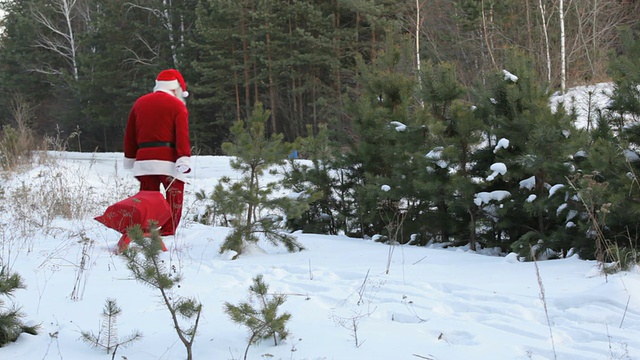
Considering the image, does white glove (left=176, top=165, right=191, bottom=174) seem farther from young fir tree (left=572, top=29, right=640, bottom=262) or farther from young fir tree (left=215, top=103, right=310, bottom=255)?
young fir tree (left=572, top=29, right=640, bottom=262)

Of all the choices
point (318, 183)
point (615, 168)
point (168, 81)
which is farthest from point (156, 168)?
point (615, 168)

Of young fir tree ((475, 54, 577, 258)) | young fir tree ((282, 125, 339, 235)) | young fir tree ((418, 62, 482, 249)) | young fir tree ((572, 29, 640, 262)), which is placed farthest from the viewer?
young fir tree ((282, 125, 339, 235))

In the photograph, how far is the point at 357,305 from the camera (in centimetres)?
394

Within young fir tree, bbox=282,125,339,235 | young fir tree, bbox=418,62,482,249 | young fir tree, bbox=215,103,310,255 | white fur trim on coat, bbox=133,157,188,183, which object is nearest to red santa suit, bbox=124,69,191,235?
white fur trim on coat, bbox=133,157,188,183

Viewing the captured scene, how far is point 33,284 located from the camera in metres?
4.39

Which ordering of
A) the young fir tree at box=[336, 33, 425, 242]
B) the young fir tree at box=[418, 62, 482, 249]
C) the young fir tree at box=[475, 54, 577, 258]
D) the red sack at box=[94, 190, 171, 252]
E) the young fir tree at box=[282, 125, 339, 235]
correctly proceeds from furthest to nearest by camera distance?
1. the young fir tree at box=[282, 125, 339, 235]
2. the young fir tree at box=[336, 33, 425, 242]
3. the young fir tree at box=[418, 62, 482, 249]
4. the young fir tree at box=[475, 54, 577, 258]
5. the red sack at box=[94, 190, 171, 252]

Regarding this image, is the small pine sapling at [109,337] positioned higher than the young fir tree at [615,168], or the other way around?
the young fir tree at [615,168]

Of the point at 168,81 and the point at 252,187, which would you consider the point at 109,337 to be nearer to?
the point at 252,187

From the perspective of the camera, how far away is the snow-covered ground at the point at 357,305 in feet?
10.4

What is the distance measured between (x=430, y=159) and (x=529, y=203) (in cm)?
108

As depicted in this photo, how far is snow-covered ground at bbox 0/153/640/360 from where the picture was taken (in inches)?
125

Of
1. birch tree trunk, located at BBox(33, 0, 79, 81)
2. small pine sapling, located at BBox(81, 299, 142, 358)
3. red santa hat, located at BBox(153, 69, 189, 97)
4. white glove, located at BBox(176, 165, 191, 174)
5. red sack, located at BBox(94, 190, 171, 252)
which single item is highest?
birch tree trunk, located at BBox(33, 0, 79, 81)

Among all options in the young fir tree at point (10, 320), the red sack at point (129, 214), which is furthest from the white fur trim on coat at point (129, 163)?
the young fir tree at point (10, 320)

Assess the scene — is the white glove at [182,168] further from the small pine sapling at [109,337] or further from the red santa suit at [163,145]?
the small pine sapling at [109,337]
